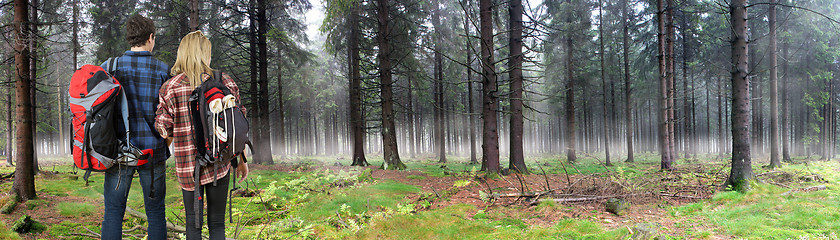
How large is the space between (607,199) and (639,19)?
1600 cm

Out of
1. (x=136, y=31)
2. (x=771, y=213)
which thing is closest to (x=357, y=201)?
(x=136, y=31)

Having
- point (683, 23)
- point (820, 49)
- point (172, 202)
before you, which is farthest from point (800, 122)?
point (172, 202)

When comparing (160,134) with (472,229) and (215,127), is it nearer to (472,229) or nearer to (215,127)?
(215,127)

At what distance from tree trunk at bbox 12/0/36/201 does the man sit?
5.03 meters

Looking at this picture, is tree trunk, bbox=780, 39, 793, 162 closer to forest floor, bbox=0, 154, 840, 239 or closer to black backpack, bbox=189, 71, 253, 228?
forest floor, bbox=0, 154, 840, 239

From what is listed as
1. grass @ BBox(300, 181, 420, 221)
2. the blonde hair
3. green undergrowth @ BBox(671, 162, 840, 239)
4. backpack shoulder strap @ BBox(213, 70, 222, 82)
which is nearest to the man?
the blonde hair

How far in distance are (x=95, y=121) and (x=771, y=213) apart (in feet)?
24.0

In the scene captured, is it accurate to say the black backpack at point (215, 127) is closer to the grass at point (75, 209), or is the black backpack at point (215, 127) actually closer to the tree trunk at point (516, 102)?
the grass at point (75, 209)

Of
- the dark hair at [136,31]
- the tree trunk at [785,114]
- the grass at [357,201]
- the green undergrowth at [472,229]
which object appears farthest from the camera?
the tree trunk at [785,114]

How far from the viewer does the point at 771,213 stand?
4578 mm

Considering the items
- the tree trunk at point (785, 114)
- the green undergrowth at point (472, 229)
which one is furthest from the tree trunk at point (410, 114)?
the tree trunk at point (785, 114)

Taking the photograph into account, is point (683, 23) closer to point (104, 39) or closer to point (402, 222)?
point (402, 222)

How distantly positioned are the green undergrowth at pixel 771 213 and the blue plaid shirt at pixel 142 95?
530 centimetres

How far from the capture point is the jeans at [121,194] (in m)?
A: 2.47
